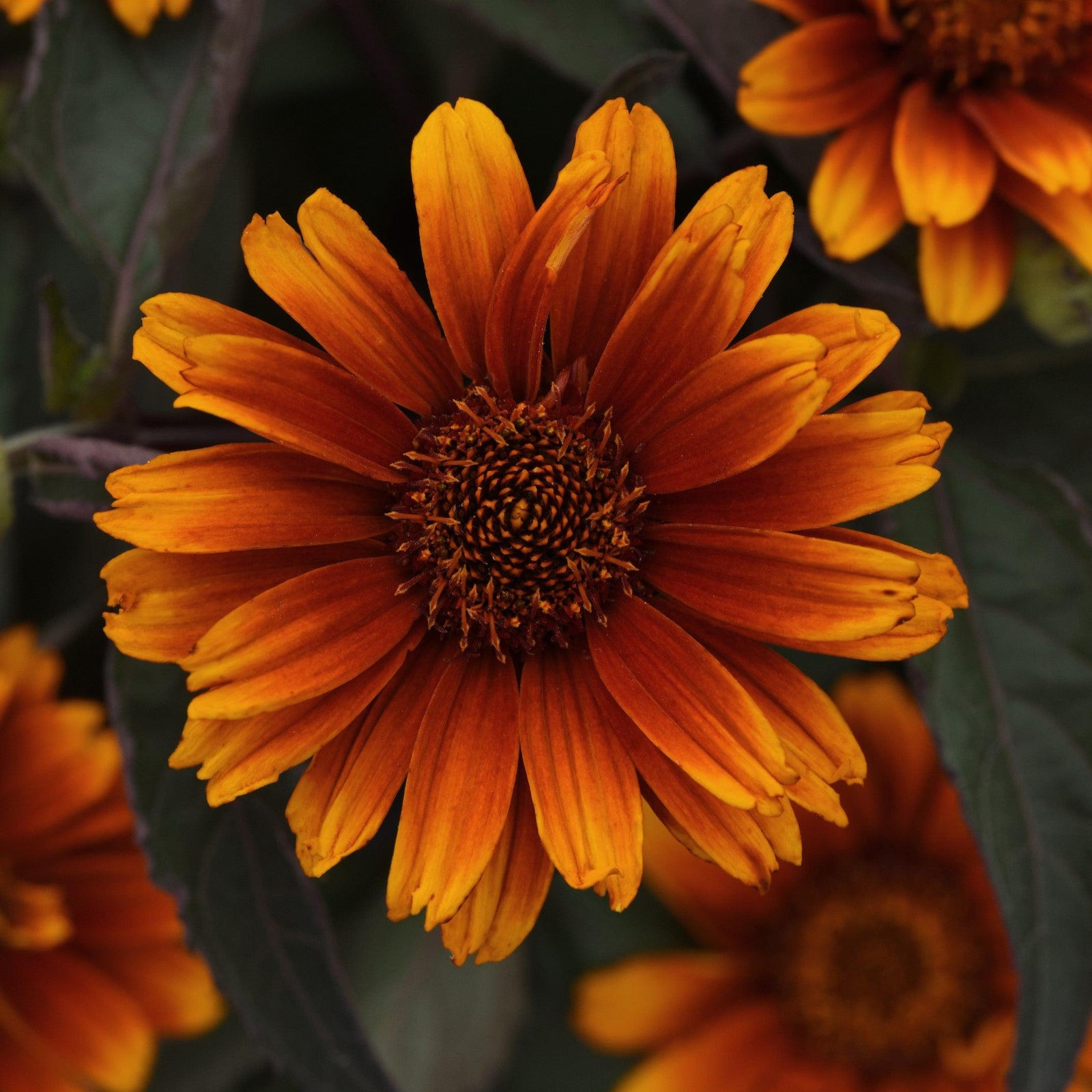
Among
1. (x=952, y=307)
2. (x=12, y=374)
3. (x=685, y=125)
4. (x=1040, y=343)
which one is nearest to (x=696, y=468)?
(x=952, y=307)

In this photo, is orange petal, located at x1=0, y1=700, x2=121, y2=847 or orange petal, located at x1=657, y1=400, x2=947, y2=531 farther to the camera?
orange petal, located at x1=0, y1=700, x2=121, y2=847

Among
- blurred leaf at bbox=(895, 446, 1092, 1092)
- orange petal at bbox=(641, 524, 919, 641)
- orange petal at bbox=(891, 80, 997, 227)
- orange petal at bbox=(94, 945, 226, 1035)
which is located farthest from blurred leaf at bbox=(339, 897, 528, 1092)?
orange petal at bbox=(891, 80, 997, 227)

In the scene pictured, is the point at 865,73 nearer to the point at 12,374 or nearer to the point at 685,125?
the point at 685,125

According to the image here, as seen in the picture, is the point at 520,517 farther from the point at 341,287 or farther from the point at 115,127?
the point at 115,127

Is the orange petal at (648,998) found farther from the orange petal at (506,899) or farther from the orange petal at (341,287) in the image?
the orange petal at (341,287)

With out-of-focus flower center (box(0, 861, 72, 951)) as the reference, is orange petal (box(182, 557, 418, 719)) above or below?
above

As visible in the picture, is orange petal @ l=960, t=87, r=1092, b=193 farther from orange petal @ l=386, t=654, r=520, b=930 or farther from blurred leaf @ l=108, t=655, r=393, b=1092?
blurred leaf @ l=108, t=655, r=393, b=1092
